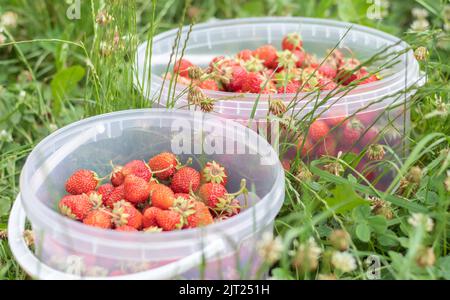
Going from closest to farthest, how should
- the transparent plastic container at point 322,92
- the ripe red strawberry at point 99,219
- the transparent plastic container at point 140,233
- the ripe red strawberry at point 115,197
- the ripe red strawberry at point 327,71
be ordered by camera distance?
the transparent plastic container at point 140,233
the ripe red strawberry at point 99,219
the ripe red strawberry at point 115,197
the transparent plastic container at point 322,92
the ripe red strawberry at point 327,71

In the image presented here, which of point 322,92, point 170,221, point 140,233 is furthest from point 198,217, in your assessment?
point 322,92

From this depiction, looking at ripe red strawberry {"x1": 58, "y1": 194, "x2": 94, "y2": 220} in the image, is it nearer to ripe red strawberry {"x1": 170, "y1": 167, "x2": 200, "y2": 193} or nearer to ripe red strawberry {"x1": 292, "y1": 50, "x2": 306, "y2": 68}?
ripe red strawberry {"x1": 170, "y1": 167, "x2": 200, "y2": 193}

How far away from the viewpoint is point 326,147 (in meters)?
1.32

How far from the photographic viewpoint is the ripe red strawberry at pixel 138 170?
1.19 meters

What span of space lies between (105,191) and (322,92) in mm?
447

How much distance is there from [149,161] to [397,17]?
125cm

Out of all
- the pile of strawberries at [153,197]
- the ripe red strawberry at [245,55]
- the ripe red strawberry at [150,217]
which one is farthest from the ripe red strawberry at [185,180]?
the ripe red strawberry at [245,55]

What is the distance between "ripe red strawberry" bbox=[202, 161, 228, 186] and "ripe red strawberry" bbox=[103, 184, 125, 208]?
0.14 metres

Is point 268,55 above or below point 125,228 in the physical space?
above

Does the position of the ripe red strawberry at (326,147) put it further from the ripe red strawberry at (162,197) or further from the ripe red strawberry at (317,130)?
the ripe red strawberry at (162,197)

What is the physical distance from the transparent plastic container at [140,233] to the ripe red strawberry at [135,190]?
113 mm

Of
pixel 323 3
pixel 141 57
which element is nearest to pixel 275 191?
pixel 141 57

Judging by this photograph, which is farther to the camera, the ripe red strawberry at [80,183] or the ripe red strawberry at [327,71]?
the ripe red strawberry at [327,71]

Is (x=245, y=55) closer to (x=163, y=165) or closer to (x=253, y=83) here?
(x=253, y=83)
